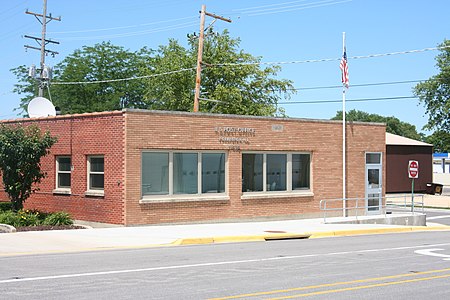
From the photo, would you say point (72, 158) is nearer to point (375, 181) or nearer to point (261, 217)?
point (261, 217)

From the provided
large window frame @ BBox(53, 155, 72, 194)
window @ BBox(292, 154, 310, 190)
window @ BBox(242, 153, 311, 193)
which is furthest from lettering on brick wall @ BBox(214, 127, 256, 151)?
large window frame @ BBox(53, 155, 72, 194)

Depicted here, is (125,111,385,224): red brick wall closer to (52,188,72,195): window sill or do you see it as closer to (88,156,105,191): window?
(88,156,105,191): window

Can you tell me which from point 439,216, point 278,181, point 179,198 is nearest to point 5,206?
point 179,198

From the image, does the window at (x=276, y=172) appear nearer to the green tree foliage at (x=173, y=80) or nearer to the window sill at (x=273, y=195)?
the window sill at (x=273, y=195)

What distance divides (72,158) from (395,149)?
1345 inches

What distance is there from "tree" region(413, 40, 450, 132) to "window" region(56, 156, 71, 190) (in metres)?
62.3

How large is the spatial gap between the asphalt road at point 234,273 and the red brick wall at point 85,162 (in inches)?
212

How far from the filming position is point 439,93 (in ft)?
258

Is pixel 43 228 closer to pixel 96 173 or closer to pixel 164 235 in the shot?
pixel 96 173

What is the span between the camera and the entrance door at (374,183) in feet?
91.4

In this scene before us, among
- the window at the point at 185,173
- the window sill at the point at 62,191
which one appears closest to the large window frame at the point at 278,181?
the window at the point at 185,173

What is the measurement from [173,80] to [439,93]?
139 feet

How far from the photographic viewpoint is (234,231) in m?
19.6

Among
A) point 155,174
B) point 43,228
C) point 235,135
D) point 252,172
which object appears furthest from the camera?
point 252,172
